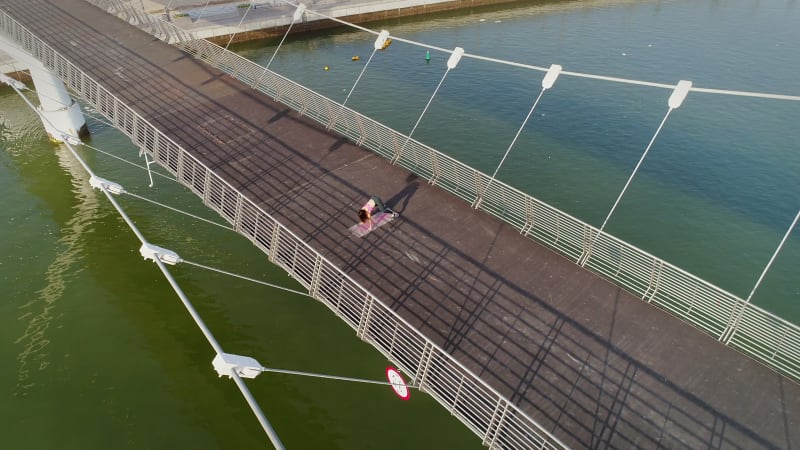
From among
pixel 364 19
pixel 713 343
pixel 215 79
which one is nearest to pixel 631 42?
pixel 364 19

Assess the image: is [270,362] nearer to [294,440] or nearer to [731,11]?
[294,440]

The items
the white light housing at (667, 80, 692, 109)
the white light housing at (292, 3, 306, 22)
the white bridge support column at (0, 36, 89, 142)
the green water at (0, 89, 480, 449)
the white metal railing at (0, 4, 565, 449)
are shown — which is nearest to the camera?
the white metal railing at (0, 4, 565, 449)

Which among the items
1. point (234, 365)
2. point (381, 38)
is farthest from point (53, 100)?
point (234, 365)

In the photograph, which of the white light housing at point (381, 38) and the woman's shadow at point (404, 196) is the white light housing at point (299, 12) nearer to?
the white light housing at point (381, 38)

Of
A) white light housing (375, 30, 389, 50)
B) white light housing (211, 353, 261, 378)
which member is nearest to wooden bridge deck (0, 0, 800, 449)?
white light housing (375, 30, 389, 50)

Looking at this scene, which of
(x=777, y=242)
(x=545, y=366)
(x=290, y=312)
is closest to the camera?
(x=545, y=366)

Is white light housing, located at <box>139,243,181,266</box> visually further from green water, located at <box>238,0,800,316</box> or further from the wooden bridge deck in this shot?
green water, located at <box>238,0,800,316</box>
